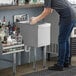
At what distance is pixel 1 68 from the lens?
15.7ft

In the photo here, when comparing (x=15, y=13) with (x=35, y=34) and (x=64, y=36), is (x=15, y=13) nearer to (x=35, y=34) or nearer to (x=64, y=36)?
(x=35, y=34)

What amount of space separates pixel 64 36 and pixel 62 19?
266 millimetres

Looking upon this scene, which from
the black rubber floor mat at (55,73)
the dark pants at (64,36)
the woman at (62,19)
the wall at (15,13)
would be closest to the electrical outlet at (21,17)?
the wall at (15,13)

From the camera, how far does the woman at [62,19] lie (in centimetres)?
444

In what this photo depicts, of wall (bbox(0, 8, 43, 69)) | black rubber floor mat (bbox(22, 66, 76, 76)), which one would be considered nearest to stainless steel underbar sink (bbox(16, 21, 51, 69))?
wall (bbox(0, 8, 43, 69))

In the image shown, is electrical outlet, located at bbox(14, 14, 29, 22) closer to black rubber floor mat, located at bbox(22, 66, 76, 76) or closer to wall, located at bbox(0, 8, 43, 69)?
wall, located at bbox(0, 8, 43, 69)

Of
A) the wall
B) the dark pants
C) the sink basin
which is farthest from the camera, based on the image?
the wall

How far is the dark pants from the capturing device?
4.51 m

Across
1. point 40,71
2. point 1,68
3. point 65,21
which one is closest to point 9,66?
point 1,68

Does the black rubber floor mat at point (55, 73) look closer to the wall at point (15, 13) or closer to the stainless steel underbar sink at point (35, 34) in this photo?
the stainless steel underbar sink at point (35, 34)

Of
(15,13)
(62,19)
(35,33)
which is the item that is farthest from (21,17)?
(62,19)

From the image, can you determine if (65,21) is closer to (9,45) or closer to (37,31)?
(37,31)

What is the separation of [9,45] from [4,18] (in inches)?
27.3

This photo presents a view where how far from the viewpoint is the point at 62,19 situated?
4535 millimetres
